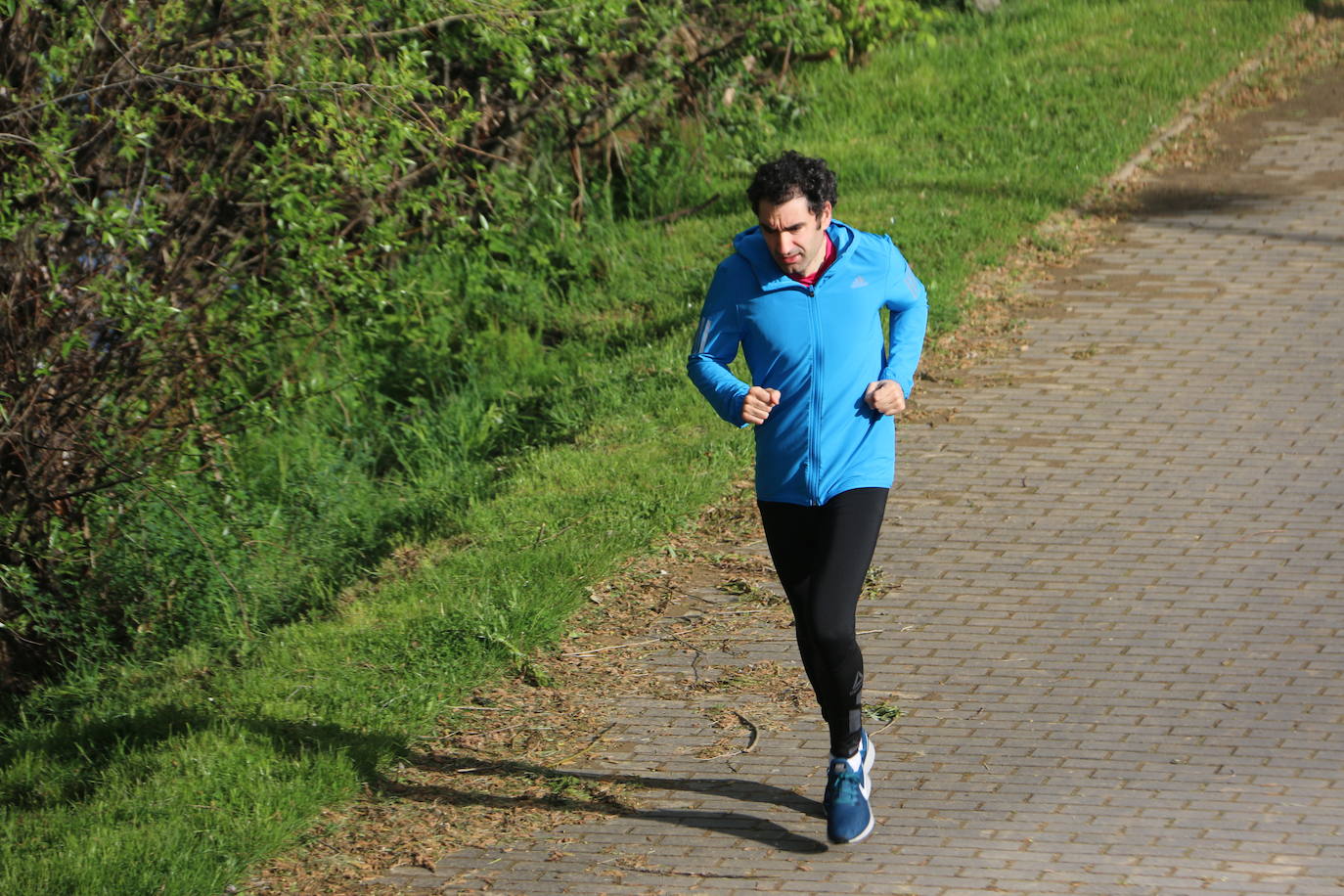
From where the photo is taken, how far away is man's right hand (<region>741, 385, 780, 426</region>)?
13.6 feet

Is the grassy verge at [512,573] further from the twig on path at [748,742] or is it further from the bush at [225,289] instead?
the twig on path at [748,742]

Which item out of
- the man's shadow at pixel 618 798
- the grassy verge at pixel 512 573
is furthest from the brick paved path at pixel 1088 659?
the grassy verge at pixel 512 573

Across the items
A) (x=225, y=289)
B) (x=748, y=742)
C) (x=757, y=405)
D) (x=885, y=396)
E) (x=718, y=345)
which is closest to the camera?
(x=757, y=405)

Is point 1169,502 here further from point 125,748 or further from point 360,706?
point 125,748

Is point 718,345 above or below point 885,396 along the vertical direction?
above

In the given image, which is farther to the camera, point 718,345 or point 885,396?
point 718,345

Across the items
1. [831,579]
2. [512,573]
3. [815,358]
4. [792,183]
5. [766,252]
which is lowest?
[512,573]

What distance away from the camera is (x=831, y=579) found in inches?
170

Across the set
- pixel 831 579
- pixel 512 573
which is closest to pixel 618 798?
pixel 831 579

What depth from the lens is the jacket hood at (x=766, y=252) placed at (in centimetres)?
431

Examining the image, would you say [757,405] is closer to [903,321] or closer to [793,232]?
[793,232]

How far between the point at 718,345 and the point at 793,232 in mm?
438

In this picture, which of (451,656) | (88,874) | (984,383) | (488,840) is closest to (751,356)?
(488,840)

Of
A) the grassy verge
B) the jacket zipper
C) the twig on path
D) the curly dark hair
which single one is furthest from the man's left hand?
the grassy verge
